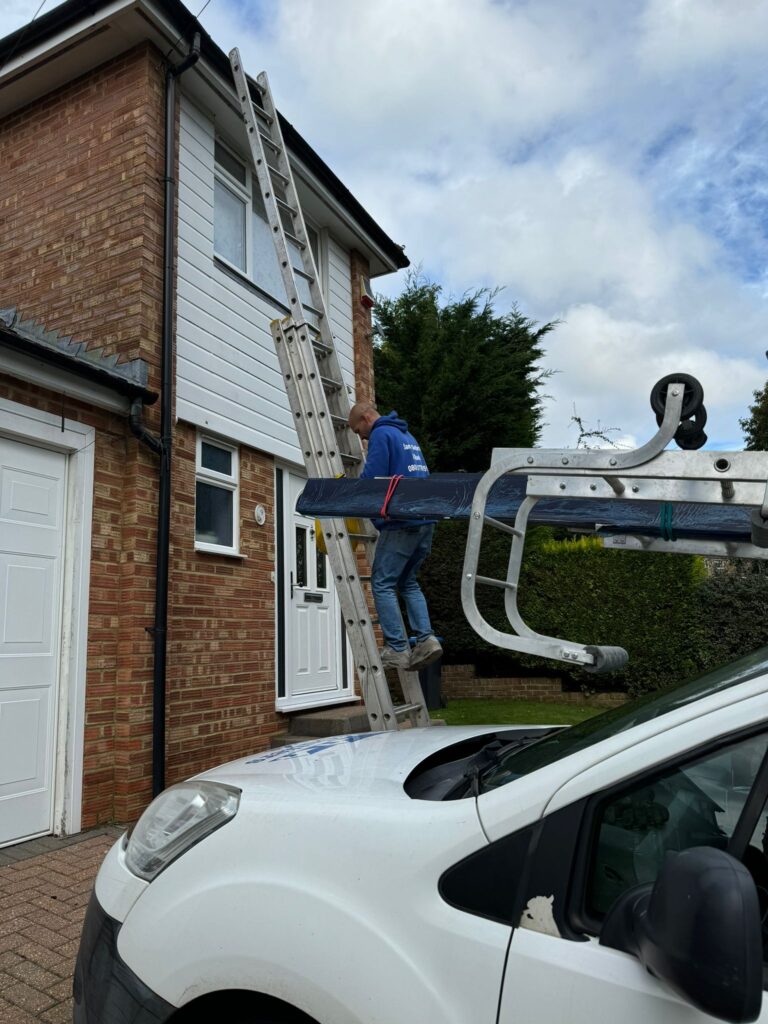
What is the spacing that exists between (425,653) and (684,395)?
2.19m

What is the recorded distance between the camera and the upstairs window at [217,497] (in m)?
6.29

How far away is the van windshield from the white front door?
17.1ft

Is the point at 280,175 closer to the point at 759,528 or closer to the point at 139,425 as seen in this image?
the point at 139,425

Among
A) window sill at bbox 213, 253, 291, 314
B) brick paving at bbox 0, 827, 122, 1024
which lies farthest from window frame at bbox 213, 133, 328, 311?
brick paving at bbox 0, 827, 122, 1024

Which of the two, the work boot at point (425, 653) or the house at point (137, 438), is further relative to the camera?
the house at point (137, 438)

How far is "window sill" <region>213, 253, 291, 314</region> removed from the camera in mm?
6891

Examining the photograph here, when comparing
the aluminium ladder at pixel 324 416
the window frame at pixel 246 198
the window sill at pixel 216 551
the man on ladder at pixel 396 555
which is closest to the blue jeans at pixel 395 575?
the man on ladder at pixel 396 555

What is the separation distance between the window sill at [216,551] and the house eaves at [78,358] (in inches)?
48.7

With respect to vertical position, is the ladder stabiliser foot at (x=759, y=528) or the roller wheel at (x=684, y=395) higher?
the roller wheel at (x=684, y=395)

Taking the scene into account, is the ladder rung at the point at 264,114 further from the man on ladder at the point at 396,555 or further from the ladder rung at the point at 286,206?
the man on ladder at the point at 396,555

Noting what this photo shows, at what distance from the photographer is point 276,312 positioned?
301 inches

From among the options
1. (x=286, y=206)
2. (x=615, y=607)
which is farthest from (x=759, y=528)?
(x=615, y=607)

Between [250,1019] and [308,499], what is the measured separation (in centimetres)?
157

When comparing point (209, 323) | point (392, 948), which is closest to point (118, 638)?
point (209, 323)
